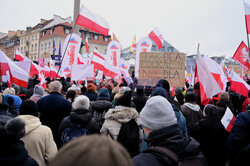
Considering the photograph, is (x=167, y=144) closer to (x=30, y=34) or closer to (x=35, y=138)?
(x=35, y=138)

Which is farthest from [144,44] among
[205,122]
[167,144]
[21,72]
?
[167,144]

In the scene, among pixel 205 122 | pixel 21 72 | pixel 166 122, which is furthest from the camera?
pixel 21 72

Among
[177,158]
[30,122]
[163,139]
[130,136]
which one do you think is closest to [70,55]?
[130,136]

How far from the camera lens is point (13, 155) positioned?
1.84 metres

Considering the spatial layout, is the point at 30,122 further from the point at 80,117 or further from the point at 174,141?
the point at 174,141

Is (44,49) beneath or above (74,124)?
above

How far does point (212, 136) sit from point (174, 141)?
209 centimetres

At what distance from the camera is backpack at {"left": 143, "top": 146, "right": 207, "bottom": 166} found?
152cm

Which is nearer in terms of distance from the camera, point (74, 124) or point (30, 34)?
point (74, 124)

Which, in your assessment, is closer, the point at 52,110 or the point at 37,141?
the point at 37,141

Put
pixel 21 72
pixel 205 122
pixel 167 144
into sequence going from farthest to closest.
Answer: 1. pixel 21 72
2. pixel 205 122
3. pixel 167 144

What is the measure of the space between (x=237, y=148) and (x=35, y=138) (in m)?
2.48

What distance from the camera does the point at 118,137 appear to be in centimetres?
321

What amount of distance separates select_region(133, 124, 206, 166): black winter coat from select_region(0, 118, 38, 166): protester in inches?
40.9
